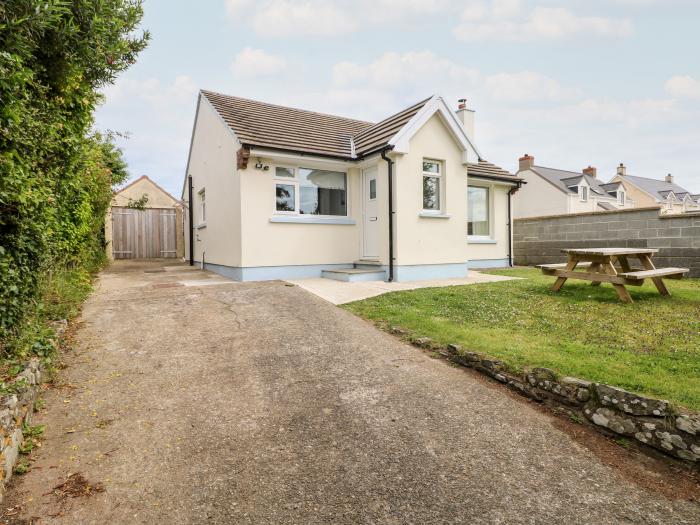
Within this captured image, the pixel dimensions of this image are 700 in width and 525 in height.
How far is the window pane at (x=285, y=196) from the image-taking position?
418 inches

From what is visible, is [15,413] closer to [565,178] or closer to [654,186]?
[565,178]

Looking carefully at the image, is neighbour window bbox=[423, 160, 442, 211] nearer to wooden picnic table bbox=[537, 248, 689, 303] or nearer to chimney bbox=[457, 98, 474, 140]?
wooden picnic table bbox=[537, 248, 689, 303]

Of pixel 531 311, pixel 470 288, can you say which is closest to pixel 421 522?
pixel 531 311

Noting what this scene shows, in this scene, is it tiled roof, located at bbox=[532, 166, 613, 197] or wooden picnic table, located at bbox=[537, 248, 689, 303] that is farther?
tiled roof, located at bbox=[532, 166, 613, 197]

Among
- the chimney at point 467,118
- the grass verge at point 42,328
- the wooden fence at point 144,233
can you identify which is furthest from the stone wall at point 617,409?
the wooden fence at point 144,233

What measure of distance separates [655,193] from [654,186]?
383 cm

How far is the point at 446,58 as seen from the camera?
14.3 metres

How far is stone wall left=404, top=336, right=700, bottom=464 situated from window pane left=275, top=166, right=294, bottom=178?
8020 millimetres

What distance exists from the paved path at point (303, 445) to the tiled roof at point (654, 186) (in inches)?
2278

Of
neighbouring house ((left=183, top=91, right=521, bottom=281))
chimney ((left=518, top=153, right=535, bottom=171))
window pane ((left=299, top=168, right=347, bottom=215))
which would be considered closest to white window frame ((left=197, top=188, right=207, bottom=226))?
neighbouring house ((left=183, top=91, right=521, bottom=281))

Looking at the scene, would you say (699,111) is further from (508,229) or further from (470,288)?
(470,288)

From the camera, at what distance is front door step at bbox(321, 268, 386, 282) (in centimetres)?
1002

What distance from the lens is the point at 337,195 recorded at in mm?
11461

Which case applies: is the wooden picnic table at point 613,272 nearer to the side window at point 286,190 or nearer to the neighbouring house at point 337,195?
the neighbouring house at point 337,195
